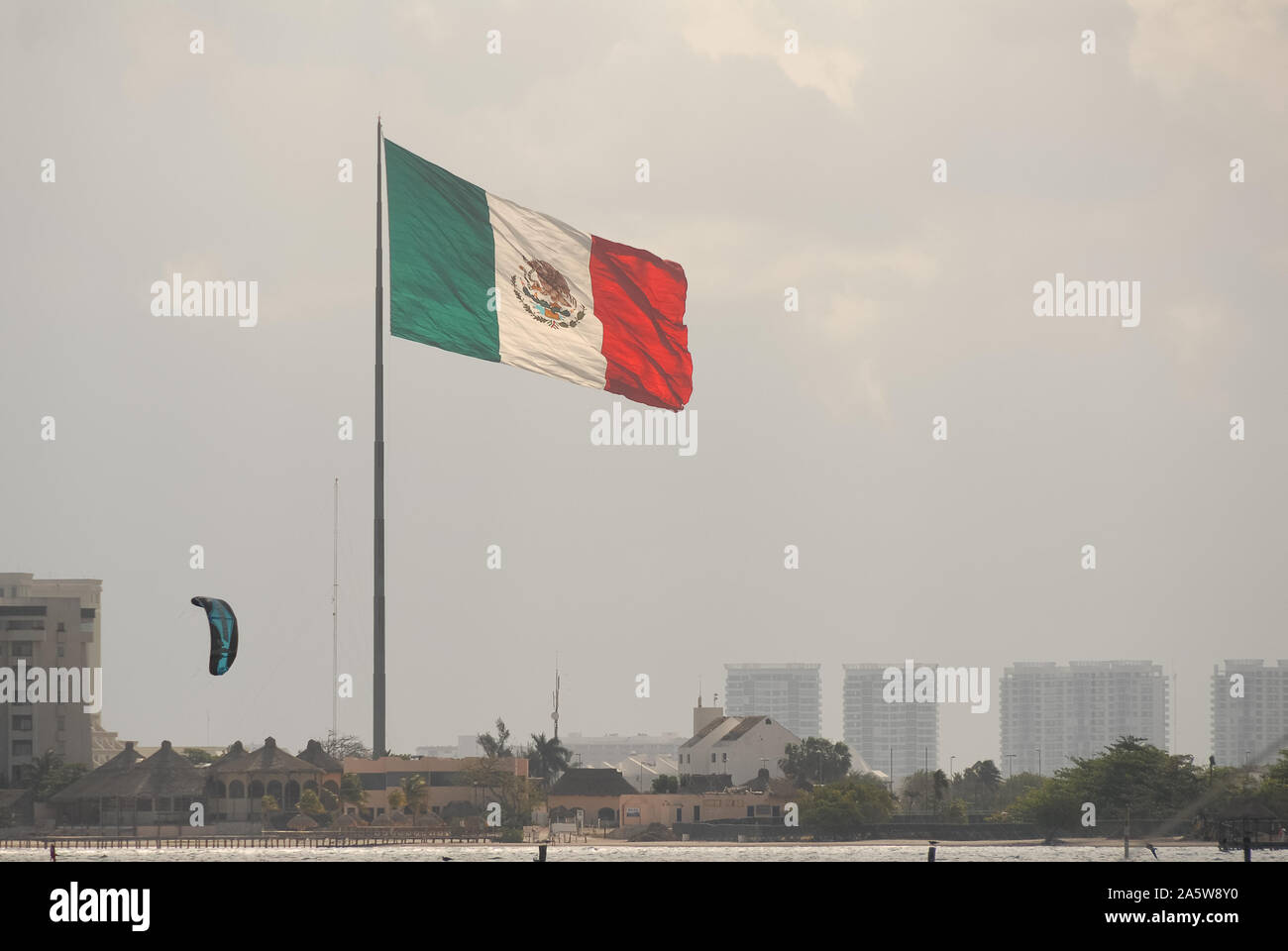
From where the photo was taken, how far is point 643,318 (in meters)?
49.4

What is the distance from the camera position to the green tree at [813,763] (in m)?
165

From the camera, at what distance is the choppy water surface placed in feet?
363

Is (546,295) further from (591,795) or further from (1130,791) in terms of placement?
(1130,791)

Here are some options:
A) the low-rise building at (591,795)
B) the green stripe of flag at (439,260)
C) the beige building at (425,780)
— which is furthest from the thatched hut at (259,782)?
the green stripe of flag at (439,260)

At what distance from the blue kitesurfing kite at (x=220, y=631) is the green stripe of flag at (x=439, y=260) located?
1651cm

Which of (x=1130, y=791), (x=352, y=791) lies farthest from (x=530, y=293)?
(x=1130, y=791)

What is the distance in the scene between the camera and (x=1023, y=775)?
190 meters

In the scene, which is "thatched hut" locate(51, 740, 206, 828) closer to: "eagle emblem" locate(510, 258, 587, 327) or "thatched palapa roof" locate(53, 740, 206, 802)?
"thatched palapa roof" locate(53, 740, 206, 802)

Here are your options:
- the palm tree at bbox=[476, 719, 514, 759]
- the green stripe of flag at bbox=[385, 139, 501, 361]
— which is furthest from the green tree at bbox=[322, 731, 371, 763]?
the green stripe of flag at bbox=[385, 139, 501, 361]
